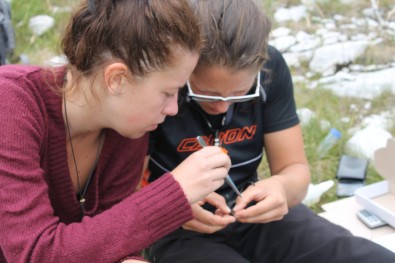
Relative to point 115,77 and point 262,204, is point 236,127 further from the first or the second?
point 115,77

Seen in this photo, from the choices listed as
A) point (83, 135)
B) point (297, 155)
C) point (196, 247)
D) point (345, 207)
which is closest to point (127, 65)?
point (83, 135)

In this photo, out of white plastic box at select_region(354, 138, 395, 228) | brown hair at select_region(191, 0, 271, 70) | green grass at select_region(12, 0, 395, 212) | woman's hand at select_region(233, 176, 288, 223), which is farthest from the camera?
green grass at select_region(12, 0, 395, 212)

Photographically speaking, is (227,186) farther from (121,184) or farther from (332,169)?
(332,169)

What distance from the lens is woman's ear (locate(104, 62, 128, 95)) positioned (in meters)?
1.25

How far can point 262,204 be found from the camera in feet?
5.10

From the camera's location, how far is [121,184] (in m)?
1.57

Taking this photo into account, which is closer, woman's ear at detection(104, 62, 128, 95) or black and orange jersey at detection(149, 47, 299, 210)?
woman's ear at detection(104, 62, 128, 95)

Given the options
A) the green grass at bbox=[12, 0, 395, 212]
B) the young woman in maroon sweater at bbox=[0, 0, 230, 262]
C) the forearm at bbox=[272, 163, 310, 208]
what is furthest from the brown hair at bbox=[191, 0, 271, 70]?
the green grass at bbox=[12, 0, 395, 212]

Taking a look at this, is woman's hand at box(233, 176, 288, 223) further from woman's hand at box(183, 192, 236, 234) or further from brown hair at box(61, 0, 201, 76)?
brown hair at box(61, 0, 201, 76)

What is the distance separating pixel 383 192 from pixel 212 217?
988 millimetres

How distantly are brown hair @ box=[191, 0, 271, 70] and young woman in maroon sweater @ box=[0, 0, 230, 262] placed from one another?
4.6 inches

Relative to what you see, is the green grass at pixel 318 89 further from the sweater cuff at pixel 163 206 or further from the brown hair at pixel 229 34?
the sweater cuff at pixel 163 206

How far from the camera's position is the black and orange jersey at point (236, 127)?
1.68 metres

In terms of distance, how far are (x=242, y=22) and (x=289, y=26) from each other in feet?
9.34
